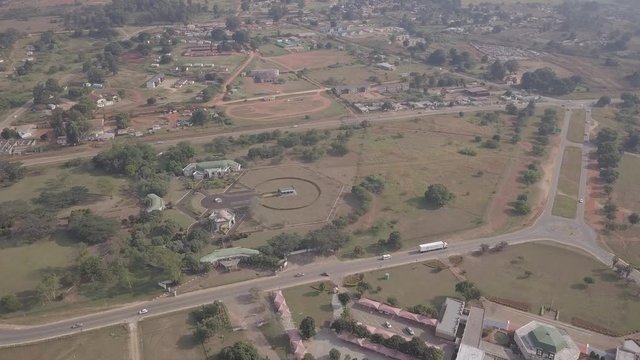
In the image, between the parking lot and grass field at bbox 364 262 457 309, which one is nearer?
the parking lot

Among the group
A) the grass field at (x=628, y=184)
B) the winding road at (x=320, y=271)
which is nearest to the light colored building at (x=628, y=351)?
the winding road at (x=320, y=271)

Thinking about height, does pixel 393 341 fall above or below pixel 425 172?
above

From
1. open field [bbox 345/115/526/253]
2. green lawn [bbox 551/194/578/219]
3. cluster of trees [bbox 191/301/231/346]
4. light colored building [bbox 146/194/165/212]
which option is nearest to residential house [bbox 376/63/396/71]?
open field [bbox 345/115/526/253]

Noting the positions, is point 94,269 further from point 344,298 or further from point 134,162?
point 134,162

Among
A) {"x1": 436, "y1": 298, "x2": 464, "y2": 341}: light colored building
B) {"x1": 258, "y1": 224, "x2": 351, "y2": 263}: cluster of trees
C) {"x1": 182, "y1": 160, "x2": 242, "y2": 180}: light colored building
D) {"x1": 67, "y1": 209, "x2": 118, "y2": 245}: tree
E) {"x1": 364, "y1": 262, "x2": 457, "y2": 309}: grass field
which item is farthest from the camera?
{"x1": 182, "y1": 160, "x2": 242, "y2": 180}: light colored building

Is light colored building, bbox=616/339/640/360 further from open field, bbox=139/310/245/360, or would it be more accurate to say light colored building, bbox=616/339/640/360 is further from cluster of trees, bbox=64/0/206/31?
cluster of trees, bbox=64/0/206/31

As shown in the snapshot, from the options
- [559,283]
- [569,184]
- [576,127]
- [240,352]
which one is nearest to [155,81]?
[240,352]

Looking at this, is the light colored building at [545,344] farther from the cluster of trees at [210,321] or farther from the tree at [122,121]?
the tree at [122,121]
